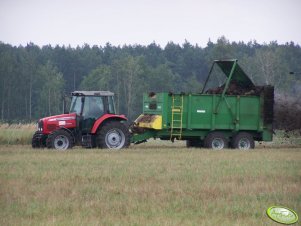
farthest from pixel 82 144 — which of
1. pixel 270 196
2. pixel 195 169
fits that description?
pixel 270 196

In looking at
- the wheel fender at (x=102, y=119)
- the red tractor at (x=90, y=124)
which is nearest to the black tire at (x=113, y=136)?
the red tractor at (x=90, y=124)

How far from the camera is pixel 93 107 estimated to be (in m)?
22.5

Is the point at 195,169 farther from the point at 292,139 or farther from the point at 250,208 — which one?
the point at 292,139

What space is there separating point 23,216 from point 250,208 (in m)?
3.25

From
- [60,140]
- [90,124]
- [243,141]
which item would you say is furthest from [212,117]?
[60,140]

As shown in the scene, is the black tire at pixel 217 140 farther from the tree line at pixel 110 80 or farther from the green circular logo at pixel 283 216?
the tree line at pixel 110 80

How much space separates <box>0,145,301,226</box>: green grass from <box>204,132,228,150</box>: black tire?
18.4 ft

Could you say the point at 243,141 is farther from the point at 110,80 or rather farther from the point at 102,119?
the point at 110,80

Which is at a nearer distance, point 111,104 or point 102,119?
point 102,119

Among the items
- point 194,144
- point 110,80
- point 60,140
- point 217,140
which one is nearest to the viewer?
point 60,140

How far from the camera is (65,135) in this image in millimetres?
21906

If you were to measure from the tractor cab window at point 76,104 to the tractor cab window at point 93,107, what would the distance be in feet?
0.62

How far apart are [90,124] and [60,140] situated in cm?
112

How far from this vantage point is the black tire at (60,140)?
2173 centimetres
